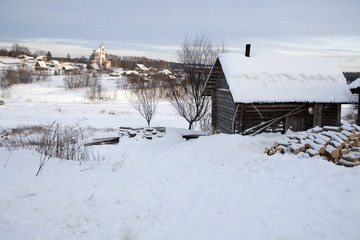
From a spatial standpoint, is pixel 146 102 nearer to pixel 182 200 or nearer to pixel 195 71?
pixel 195 71

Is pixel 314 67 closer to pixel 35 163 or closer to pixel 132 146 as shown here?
pixel 132 146

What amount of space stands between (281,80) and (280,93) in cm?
97

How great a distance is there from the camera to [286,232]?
14.2 ft

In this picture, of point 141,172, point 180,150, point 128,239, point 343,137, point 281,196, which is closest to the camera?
point 128,239

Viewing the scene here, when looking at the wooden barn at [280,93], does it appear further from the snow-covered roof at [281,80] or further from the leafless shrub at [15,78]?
the leafless shrub at [15,78]

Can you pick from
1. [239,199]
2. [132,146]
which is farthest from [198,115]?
[239,199]

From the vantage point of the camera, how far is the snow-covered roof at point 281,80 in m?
12.0

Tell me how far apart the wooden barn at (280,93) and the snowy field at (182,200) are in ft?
15.1

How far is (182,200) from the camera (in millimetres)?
5750

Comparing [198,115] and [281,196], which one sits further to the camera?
[198,115]

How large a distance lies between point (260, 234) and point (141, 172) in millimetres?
4234

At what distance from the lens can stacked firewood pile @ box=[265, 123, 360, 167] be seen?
25.7 ft

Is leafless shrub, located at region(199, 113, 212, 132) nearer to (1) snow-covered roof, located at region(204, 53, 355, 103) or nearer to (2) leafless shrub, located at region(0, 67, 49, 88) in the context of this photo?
(1) snow-covered roof, located at region(204, 53, 355, 103)

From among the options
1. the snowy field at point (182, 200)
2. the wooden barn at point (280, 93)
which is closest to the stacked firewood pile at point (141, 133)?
the wooden barn at point (280, 93)
